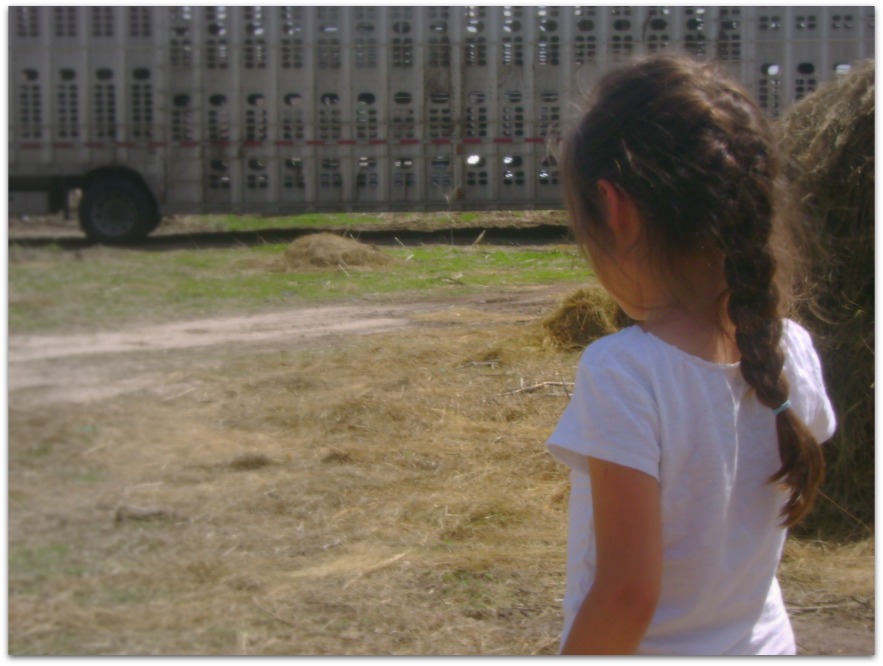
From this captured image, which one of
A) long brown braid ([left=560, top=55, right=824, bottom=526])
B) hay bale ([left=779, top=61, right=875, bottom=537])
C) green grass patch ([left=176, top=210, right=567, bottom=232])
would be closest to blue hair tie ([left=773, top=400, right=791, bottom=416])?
long brown braid ([left=560, top=55, right=824, bottom=526])

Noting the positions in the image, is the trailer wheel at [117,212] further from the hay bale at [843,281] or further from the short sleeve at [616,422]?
the hay bale at [843,281]

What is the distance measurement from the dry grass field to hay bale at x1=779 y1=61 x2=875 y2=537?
1.18 ft

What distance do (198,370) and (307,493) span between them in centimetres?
36

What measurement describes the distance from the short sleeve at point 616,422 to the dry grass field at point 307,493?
3.12 feet

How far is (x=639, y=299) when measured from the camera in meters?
1.34

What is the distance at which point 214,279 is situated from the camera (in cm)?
197

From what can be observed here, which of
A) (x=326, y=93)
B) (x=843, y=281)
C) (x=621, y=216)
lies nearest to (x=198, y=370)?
(x=326, y=93)

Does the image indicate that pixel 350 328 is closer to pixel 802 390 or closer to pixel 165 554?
pixel 165 554

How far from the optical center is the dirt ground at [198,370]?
1782 mm

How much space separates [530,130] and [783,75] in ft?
1.96

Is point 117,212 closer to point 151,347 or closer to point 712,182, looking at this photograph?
point 151,347

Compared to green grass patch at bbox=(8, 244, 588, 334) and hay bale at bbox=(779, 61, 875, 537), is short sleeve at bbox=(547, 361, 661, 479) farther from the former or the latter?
hay bale at bbox=(779, 61, 875, 537)

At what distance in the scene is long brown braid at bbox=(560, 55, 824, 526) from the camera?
123cm

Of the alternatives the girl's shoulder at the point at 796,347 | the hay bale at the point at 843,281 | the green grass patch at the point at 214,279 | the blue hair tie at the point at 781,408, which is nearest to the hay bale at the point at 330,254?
the green grass patch at the point at 214,279
